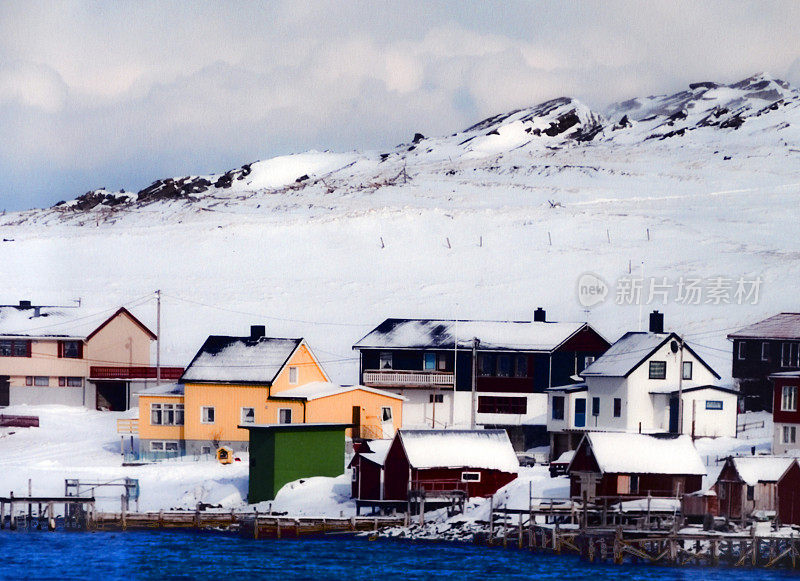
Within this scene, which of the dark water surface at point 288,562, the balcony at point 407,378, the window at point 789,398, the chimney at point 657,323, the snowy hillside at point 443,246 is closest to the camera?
the dark water surface at point 288,562

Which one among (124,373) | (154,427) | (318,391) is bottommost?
(154,427)

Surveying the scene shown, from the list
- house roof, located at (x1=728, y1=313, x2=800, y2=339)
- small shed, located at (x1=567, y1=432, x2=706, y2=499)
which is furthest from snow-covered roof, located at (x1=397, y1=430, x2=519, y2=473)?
house roof, located at (x1=728, y1=313, x2=800, y2=339)

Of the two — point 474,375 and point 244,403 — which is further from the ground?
point 474,375

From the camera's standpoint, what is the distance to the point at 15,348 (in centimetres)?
7912

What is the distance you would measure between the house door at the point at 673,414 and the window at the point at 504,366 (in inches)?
347

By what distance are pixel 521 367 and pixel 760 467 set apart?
22.3 meters

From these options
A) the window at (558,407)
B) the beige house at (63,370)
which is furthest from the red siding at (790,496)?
the beige house at (63,370)

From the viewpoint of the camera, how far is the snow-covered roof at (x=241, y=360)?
65.6m

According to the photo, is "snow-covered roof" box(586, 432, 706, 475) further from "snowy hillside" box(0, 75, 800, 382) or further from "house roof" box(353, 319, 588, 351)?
"snowy hillside" box(0, 75, 800, 382)

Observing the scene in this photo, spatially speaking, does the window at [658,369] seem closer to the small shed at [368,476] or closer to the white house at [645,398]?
the white house at [645,398]

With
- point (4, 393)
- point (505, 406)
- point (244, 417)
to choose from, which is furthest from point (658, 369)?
point (4, 393)

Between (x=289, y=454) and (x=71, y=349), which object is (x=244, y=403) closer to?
(x=289, y=454)

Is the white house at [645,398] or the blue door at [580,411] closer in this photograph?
the white house at [645,398]

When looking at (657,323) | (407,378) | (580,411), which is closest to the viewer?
(580,411)
